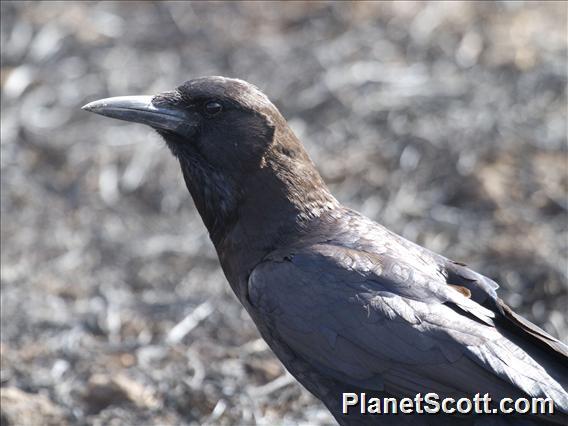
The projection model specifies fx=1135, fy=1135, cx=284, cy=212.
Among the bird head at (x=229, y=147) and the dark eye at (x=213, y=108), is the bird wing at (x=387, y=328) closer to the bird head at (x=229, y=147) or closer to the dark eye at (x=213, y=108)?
the bird head at (x=229, y=147)

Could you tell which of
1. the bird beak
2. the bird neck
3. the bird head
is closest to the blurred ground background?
the bird neck

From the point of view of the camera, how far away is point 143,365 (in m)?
5.29

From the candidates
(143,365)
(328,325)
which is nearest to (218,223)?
(328,325)

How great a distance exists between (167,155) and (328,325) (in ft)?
10.7

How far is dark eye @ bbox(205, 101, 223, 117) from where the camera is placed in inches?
176

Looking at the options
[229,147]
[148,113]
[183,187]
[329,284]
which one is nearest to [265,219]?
[229,147]

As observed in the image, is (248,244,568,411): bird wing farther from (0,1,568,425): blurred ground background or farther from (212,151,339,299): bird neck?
(0,1,568,425): blurred ground background

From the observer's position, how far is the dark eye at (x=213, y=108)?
447 cm

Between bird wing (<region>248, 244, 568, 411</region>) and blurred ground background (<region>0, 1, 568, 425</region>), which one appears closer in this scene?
bird wing (<region>248, 244, 568, 411</region>)

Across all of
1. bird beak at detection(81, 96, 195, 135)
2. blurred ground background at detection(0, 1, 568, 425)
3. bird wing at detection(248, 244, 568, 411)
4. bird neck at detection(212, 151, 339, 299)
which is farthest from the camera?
blurred ground background at detection(0, 1, 568, 425)

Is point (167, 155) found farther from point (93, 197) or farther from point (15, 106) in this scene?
point (15, 106)

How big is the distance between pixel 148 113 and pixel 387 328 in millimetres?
1308

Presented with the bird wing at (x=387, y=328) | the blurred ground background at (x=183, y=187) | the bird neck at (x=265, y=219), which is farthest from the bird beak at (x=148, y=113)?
the blurred ground background at (x=183, y=187)

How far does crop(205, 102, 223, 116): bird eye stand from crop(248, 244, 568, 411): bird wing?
648mm
